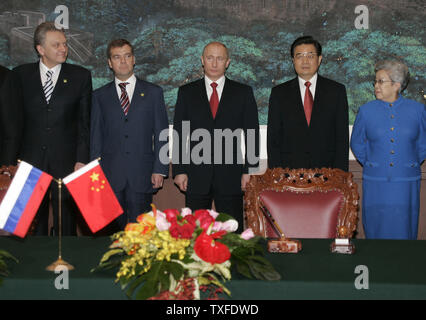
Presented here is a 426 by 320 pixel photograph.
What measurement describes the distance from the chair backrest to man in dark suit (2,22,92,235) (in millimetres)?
1700

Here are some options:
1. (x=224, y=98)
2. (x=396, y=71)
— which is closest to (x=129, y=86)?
(x=224, y=98)

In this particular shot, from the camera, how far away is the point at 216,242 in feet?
6.15

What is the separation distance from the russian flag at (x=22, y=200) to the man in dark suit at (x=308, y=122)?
223 cm

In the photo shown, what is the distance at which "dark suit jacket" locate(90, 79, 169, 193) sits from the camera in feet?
13.7

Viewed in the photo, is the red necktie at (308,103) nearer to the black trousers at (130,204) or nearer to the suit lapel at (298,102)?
the suit lapel at (298,102)

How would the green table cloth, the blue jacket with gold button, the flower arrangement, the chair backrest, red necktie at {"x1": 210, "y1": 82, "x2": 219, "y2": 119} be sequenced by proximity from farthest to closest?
red necktie at {"x1": 210, "y1": 82, "x2": 219, "y2": 119} < the blue jacket with gold button < the chair backrest < the green table cloth < the flower arrangement

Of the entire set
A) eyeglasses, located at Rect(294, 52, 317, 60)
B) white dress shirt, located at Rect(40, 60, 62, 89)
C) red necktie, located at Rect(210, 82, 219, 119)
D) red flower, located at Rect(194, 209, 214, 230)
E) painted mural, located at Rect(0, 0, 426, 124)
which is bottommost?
red flower, located at Rect(194, 209, 214, 230)

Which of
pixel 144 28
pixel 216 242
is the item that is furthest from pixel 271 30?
pixel 216 242

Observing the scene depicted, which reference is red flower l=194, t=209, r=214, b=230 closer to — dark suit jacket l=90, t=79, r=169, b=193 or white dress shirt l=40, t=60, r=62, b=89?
dark suit jacket l=90, t=79, r=169, b=193

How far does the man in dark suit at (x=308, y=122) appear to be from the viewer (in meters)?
4.10

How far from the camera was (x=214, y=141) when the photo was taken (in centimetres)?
413

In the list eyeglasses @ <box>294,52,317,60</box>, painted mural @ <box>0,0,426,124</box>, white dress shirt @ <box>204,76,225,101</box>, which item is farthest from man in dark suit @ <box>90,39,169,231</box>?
eyeglasses @ <box>294,52,317,60</box>

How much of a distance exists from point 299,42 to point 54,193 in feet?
6.97
